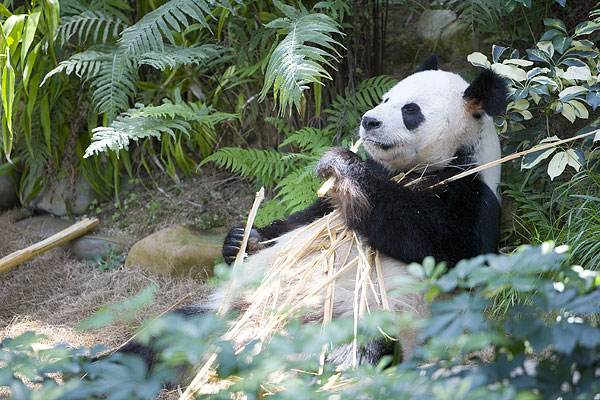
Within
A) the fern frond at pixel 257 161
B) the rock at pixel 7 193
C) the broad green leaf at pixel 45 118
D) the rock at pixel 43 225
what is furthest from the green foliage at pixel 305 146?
the rock at pixel 7 193

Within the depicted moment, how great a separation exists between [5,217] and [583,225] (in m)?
4.70

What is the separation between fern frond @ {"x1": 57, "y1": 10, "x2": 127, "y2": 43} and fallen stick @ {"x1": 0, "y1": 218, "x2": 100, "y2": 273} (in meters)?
1.42

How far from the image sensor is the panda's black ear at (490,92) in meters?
3.98

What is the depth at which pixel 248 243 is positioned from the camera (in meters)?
4.48

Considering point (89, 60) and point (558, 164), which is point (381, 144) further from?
point (89, 60)

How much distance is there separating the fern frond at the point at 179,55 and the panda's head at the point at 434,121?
67.7 inches

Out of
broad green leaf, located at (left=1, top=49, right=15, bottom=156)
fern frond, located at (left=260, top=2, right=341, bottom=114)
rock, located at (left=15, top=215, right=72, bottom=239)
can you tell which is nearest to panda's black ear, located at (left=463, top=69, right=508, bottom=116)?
fern frond, located at (left=260, top=2, right=341, bottom=114)

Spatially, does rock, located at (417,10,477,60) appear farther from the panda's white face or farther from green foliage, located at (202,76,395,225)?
the panda's white face

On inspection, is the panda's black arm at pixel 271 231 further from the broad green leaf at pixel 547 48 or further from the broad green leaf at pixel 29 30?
the broad green leaf at pixel 29 30

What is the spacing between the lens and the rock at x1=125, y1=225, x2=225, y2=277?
5613mm

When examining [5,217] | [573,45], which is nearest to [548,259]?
[573,45]

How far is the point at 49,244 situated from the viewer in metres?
5.99

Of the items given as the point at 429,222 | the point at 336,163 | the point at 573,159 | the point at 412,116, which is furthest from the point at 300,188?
the point at 573,159

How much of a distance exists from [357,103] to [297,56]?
32.0 inches
